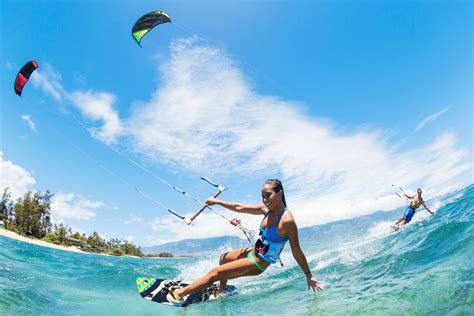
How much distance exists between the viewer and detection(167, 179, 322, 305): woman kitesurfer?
15.7ft

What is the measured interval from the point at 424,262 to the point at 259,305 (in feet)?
13.3

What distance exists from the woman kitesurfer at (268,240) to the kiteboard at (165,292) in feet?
4.77

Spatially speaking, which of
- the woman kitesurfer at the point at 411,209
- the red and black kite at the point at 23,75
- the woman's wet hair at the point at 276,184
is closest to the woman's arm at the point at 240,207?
the woman's wet hair at the point at 276,184

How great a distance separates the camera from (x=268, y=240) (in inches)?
208

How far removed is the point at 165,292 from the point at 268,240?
3.81 meters

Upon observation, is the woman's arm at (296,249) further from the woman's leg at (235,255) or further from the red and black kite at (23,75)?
the red and black kite at (23,75)

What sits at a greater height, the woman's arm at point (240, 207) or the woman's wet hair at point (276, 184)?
the woman's wet hair at point (276, 184)

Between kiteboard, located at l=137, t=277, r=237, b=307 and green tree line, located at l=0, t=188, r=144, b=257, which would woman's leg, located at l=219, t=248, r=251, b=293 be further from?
green tree line, located at l=0, t=188, r=144, b=257

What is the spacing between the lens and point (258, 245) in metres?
5.48

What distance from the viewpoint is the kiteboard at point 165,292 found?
7.41m

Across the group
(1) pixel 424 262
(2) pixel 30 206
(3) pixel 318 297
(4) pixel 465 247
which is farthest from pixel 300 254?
(2) pixel 30 206

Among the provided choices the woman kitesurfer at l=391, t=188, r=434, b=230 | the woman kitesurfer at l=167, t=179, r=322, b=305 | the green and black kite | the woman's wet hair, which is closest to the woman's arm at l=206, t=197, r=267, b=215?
the woman kitesurfer at l=167, t=179, r=322, b=305

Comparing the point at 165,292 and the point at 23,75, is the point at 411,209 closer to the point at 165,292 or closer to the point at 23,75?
the point at 165,292

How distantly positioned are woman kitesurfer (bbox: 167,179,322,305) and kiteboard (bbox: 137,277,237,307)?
146 centimetres
